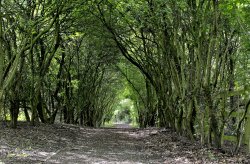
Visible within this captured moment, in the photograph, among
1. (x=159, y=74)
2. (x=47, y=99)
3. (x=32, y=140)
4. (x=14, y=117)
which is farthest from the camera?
(x=47, y=99)

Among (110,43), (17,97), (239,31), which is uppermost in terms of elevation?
(110,43)

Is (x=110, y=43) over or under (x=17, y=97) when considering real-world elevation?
over

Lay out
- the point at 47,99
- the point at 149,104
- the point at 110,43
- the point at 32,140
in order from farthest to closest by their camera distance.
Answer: the point at 149,104, the point at 47,99, the point at 110,43, the point at 32,140

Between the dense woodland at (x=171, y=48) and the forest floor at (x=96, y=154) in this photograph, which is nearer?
the forest floor at (x=96, y=154)

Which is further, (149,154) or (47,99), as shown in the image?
(47,99)

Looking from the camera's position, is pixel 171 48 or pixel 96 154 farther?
pixel 171 48

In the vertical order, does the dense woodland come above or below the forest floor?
above

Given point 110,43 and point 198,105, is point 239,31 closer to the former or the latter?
point 198,105

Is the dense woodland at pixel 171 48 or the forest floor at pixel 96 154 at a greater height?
the dense woodland at pixel 171 48

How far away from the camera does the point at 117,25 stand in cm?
1648

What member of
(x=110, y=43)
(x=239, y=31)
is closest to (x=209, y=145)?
(x=239, y=31)

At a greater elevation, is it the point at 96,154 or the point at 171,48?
the point at 171,48

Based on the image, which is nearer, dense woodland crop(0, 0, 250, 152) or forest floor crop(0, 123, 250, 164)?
forest floor crop(0, 123, 250, 164)

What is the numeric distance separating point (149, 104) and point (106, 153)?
52.8 ft
